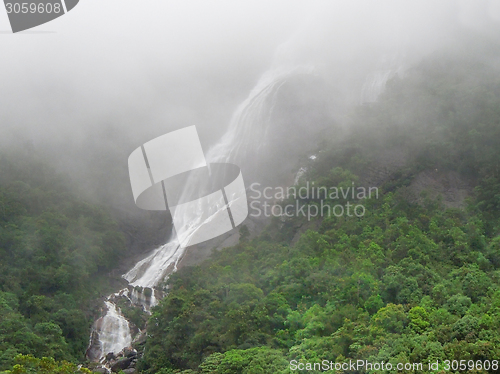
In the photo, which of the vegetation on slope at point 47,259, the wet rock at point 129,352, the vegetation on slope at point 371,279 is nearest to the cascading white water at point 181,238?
the vegetation on slope at point 47,259

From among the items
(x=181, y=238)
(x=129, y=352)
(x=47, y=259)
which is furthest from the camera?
(x=181, y=238)

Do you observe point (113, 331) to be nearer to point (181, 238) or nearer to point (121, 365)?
point (121, 365)

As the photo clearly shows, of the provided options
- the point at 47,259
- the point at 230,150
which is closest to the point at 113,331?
the point at 47,259

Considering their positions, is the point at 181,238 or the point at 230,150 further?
the point at 230,150

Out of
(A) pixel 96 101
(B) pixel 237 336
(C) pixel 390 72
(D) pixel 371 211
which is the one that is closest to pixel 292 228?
(D) pixel 371 211

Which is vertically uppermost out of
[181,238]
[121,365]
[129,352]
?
[121,365]
